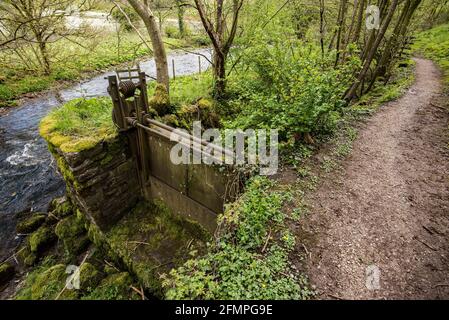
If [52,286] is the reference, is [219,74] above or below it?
above

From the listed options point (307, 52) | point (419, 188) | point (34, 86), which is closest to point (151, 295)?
point (419, 188)

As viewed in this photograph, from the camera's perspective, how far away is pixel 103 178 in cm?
523

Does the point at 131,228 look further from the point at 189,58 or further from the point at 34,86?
the point at 189,58

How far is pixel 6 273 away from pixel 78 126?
11.5ft

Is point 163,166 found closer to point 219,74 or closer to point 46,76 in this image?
point 219,74

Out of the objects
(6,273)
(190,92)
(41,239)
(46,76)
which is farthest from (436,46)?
(6,273)

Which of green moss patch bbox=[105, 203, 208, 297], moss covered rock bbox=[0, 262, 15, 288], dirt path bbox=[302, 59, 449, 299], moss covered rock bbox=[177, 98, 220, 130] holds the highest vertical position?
moss covered rock bbox=[177, 98, 220, 130]

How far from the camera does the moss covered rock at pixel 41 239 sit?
18.5 ft

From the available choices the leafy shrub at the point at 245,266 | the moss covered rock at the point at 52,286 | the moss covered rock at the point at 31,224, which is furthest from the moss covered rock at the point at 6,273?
the leafy shrub at the point at 245,266

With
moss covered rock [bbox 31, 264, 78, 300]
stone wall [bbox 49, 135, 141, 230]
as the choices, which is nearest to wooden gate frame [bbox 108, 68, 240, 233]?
stone wall [bbox 49, 135, 141, 230]

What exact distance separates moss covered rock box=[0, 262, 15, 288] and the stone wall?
177 centimetres

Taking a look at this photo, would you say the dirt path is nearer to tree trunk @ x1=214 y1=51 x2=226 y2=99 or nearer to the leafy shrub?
the leafy shrub

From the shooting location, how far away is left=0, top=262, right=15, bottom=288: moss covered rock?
5.20 metres

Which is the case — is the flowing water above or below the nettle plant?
below
